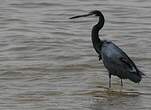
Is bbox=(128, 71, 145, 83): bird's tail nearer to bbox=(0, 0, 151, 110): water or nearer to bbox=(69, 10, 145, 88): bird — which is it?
bbox=(69, 10, 145, 88): bird

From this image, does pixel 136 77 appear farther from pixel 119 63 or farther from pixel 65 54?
pixel 65 54

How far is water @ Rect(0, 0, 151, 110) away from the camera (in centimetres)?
1121

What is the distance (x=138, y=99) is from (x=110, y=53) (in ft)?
3.71

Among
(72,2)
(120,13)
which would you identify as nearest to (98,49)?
(120,13)

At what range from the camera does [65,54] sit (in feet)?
49.4

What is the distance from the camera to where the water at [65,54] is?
1121 cm

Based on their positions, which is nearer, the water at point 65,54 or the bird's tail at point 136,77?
the water at point 65,54

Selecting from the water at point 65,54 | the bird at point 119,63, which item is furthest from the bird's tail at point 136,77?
the water at point 65,54

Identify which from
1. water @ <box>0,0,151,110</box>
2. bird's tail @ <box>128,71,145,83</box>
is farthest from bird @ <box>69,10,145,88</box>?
water @ <box>0,0,151,110</box>

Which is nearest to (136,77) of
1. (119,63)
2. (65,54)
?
(119,63)

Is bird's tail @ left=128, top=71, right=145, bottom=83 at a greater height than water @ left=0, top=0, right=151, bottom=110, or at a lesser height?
greater

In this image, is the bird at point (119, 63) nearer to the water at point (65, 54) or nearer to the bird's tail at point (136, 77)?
the bird's tail at point (136, 77)

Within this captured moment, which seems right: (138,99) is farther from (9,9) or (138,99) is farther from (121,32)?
(9,9)

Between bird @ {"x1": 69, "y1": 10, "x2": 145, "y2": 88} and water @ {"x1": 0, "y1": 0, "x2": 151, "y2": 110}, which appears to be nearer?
water @ {"x1": 0, "y1": 0, "x2": 151, "y2": 110}
